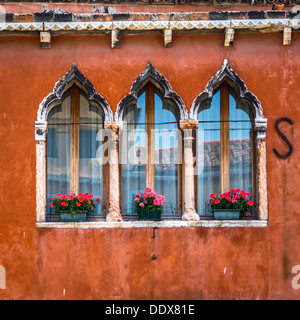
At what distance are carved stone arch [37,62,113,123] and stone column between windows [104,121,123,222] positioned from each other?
15 centimetres

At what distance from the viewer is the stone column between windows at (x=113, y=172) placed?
24.4ft

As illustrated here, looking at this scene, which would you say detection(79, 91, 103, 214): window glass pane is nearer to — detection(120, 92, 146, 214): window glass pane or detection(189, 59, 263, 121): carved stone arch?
detection(120, 92, 146, 214): window glass pane

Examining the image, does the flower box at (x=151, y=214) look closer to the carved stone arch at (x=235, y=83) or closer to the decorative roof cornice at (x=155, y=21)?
the carved stone arch at (x=235, y=83)

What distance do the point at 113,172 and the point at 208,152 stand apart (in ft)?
4.61

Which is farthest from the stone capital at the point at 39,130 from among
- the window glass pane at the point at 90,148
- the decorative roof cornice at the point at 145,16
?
the decorative roof cornice at the point at 145,16

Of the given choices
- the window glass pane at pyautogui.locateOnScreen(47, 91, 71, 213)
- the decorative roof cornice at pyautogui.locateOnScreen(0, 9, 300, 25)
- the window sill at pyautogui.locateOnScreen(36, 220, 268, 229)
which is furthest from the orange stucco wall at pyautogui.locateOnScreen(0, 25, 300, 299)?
the decorative roof cornice at pyautogui.locateOnScreen(0, 9, 300, 25)

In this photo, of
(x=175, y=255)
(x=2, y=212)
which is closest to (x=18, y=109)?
(x=2, y=212)

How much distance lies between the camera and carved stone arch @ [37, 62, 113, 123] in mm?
7543

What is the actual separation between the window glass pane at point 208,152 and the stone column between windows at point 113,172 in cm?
117

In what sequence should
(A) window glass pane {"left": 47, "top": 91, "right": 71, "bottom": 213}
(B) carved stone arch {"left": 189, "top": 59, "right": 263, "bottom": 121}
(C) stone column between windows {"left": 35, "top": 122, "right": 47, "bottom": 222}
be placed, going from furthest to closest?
1. (A) window glass pane {"left": 47, "top": 91, "right": 71, "bottom": 213}
2. (B) carved stone arch {"left": 189, "top": 59, "right": 263, "bottom": 121}
3. (C) stone column between windows {"left": 35, "top": 122, "right": 47, "bottom": 222}

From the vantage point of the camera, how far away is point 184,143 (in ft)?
24.9

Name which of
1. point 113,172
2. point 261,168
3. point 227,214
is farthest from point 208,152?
point 113,172

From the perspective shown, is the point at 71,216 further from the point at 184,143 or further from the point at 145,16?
the point at 145,16

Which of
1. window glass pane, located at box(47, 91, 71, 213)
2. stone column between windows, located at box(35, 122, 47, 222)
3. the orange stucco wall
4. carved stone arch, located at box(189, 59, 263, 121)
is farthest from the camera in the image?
window glass pane, located at box(47, 91, 71, 213)
